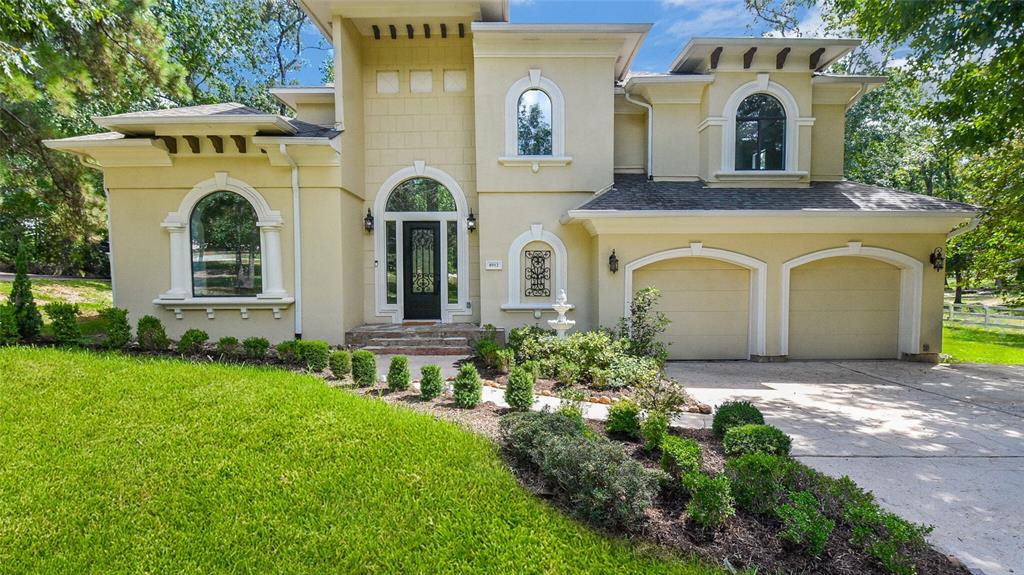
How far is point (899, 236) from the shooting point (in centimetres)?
898

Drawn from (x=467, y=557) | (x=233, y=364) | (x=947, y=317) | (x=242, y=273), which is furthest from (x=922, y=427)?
(x=947, y=317)

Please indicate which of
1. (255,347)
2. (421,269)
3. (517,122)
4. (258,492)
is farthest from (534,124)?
(258,492)

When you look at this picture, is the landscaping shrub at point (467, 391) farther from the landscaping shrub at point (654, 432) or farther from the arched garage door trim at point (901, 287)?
the arched garage door trim at point (901, 287)

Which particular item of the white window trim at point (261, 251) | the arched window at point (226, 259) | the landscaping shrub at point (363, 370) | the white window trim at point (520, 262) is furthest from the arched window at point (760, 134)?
the arched window at point (226, 259)

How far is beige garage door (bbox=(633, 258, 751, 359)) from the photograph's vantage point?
9266mm

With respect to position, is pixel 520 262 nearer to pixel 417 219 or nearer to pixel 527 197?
pixel 527 197

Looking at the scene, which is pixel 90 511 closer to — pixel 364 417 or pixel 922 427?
pixel 364 417

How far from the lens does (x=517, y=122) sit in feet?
31.8

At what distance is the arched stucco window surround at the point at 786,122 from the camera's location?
9.91 meters

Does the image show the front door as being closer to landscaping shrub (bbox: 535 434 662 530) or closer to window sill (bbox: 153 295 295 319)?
window sill (bbox: 153 295 295 319)

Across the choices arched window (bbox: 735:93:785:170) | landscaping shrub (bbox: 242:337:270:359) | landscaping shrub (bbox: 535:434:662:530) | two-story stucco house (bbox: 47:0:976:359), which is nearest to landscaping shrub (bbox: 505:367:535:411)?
landscaping shrub (bbox: 535:434:662:530)

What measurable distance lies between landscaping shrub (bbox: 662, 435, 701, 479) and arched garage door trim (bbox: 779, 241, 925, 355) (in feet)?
22.0

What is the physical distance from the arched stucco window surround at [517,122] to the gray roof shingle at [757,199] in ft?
4.35

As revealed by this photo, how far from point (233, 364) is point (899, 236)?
1181 centimetres
